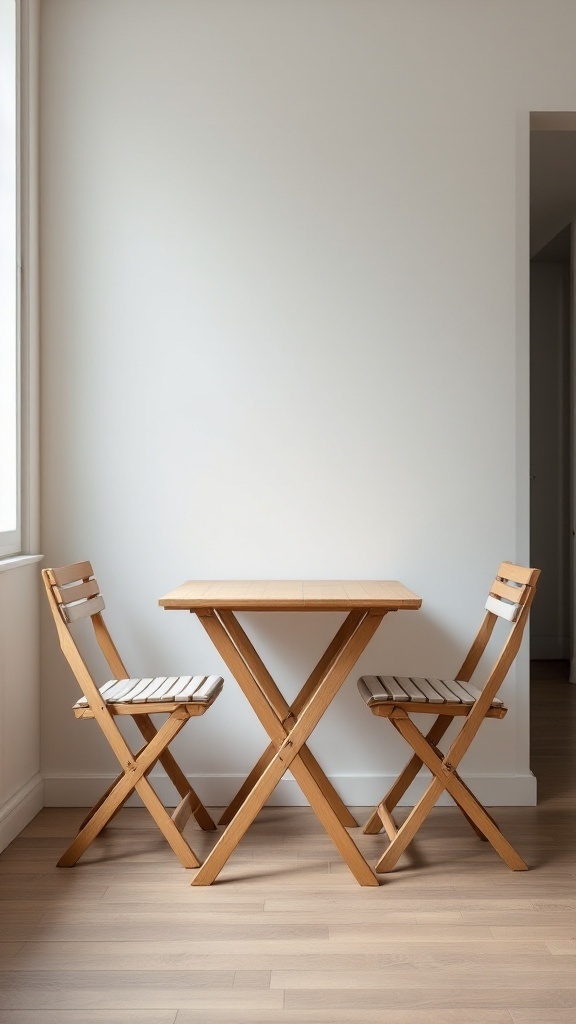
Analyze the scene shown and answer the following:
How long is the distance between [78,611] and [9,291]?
4.04ft

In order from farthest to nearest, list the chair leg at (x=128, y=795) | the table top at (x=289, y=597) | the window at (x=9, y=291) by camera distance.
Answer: the window at (x=9, y=291) → the chair leg at (x=128, y=795) → the table top at (x=289, y=597)

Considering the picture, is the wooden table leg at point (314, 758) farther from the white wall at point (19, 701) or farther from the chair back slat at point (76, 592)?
the white wall at point (19, 701)

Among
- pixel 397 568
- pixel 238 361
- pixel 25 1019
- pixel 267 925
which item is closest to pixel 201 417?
pixel 238 361

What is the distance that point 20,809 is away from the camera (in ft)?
9.78

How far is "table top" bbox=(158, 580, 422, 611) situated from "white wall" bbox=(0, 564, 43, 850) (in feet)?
2.03

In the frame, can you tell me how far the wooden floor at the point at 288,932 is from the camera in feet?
6.25

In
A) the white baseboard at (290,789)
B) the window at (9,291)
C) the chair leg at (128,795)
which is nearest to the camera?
the chair leg at (128,795)

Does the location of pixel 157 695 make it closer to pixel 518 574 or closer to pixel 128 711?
pixel 128 711

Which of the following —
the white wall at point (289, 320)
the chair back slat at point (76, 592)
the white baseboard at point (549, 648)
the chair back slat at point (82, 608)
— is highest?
the white wall at point (289, 320)

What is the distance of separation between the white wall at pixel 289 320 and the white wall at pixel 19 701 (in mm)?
102

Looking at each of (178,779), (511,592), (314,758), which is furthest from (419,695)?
(178,779)

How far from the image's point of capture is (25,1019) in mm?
1853

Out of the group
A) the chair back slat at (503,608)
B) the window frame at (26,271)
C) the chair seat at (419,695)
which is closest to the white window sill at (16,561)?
the window frame at (26,271)

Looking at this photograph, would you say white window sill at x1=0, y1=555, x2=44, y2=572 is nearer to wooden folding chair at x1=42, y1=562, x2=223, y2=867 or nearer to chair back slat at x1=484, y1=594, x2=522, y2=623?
wooden folding chair at x1=42, y1=562, x2=223, y2=867
